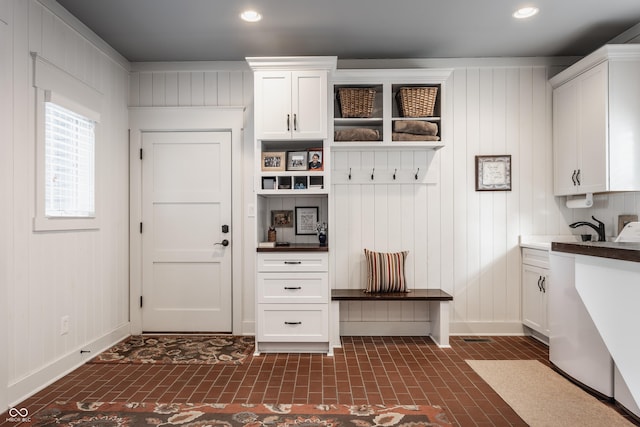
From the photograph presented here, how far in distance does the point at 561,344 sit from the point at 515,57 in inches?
110

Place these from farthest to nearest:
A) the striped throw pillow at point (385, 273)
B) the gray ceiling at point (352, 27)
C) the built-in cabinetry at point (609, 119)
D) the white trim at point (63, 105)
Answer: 1. the striped throw pillow at point (385, 273)
2. the built-in cabinetry at point (609, 119)
3. the gray ceiling at point (352, 27)
4. the white trim at point (63, 105)

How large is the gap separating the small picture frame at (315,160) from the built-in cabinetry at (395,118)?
0.67ft

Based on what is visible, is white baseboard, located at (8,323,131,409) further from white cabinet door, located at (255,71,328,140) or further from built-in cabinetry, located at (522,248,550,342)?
built-in cabinetry, located at (522,248,550,342)

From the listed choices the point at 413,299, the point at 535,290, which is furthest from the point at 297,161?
the point at 535,290

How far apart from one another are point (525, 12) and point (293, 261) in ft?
9.12

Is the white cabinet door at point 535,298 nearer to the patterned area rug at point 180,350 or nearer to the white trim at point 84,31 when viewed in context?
the patterned area rug at point 180,350

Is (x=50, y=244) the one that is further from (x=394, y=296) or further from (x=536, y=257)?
(x=536, y=257)

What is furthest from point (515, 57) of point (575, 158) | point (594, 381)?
point (594, 381)

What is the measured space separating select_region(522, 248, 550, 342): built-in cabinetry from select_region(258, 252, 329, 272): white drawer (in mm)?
1977

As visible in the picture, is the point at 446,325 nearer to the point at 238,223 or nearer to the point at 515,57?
the point at 238,223

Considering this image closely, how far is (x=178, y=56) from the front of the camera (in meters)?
3.99

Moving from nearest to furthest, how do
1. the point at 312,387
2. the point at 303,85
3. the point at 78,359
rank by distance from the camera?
the point at 312,387
the point at 78,359
the point at 303,85

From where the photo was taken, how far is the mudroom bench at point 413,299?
12.0 feet

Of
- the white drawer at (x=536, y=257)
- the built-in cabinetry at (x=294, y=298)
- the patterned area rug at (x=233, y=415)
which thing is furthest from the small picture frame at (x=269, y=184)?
the white drawer at (x=536, y=257)
